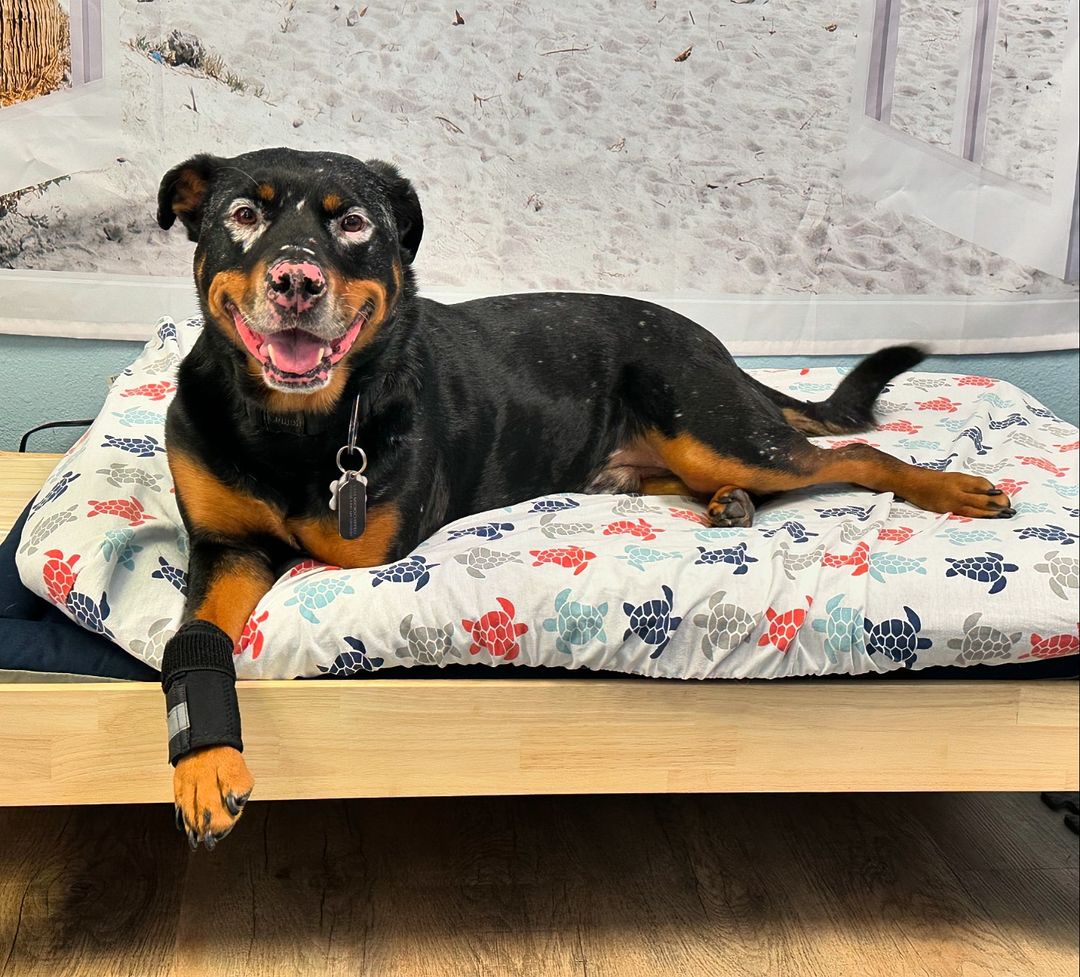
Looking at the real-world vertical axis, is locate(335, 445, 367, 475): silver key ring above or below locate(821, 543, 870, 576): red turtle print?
above

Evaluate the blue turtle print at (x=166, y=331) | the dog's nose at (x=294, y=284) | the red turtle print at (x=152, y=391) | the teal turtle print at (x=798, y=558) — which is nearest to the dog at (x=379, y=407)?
the dog's nose at (x=294, y=284)

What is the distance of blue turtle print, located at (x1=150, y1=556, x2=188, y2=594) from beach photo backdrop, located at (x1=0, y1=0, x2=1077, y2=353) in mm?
780

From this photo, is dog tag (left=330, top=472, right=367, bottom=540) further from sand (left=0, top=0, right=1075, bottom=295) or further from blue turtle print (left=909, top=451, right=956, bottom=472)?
blue turtle print (left=909, top=451, right=956, bottom=472)

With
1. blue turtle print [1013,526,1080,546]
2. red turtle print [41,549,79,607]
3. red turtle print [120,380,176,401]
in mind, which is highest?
blue turtle print [1013,526,1080,546]

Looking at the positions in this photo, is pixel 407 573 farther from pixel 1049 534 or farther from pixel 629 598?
pixel 1049 534

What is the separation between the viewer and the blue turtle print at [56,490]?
139 cm

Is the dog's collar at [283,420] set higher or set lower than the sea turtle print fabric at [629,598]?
higher

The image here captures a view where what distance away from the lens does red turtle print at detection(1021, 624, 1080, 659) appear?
1.18m

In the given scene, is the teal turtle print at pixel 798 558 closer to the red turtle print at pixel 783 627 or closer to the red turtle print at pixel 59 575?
A: the red turtle print at pixel 783 627

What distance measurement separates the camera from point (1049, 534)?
49.9 inches

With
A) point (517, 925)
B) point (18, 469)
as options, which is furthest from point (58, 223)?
point (517, 925)

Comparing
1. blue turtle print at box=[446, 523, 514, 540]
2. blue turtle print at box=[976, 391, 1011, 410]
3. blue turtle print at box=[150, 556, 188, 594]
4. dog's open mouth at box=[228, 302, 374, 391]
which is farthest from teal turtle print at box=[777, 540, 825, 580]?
blue turtle print at box=[976, 391, 1011, 410]

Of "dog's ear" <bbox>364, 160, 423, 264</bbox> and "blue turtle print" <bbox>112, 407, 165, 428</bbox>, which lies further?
"blue turtle print" <bbox>112, 407, 165, 428</bbox>

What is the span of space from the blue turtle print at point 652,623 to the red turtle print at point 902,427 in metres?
0.83
